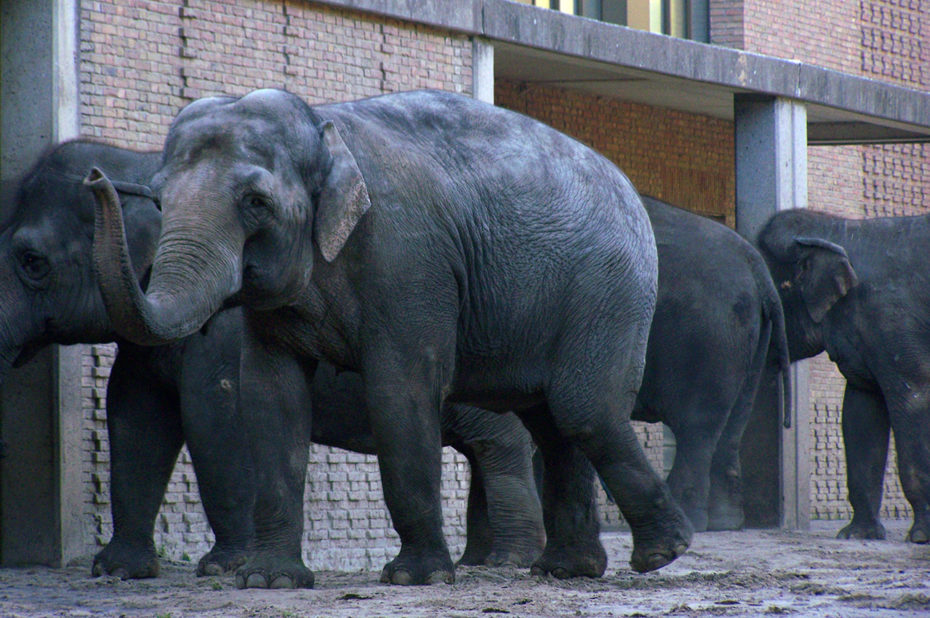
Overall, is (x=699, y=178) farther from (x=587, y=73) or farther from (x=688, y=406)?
(x=688, y=406)

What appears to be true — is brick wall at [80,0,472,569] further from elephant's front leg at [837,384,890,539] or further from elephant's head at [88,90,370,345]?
elephant's front leg at [837,384,890,539]

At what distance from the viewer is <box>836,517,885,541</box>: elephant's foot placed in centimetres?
1185

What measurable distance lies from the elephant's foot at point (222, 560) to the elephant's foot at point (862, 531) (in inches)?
208

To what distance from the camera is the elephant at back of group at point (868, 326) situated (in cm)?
1175

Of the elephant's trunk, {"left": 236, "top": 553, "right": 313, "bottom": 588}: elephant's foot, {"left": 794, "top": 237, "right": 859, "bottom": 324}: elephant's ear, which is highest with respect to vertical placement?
{"left": 794, "top": 237, "right": 859, "bottom": 324}: elephant's ear

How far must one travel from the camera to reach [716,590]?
22.4 ft

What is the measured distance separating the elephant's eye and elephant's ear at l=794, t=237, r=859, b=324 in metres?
6.25

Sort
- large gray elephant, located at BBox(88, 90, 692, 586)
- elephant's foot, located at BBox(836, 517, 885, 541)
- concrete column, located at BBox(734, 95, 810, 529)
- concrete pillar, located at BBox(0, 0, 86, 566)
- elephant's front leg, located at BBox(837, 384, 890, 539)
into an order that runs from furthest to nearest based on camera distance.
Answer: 1. concrete column, located at BBox(734, 95, 810, 529)
2. elephant's front leg, located at BBox(837, 384, 890, 539)
3. elephant's foot, located at BBox(836, 517, 885, 541)
4. concrete pillar, located at BBox(0, 0, 86, 566)
5. large gray elephant, located at BBox(88, 90, 692, 586)

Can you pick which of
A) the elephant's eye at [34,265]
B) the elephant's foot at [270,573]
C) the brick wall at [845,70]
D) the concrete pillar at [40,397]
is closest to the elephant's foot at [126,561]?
the concrete pillar at [40,397]

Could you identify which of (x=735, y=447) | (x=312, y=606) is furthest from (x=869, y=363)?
(x=312, y=606)

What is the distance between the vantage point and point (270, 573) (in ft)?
21.3

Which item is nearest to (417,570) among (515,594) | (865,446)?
(515,594)

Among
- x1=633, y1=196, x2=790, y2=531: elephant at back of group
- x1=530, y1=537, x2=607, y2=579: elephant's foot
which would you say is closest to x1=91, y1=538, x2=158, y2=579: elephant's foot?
x1=530, y1=537, x2=607, y2=579: elephant's foot

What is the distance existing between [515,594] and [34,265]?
2900 mm
